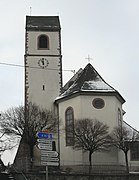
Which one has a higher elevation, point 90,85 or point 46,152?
point 90,85

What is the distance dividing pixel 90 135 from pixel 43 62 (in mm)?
14419

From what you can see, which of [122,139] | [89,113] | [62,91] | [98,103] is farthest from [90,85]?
[122,139]

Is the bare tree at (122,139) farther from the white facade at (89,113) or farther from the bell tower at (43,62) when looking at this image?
the bell tower at (43,62)

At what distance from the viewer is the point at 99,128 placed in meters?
38.3

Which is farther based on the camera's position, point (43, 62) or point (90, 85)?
point (43, 62)

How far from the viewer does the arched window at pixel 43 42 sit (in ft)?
159

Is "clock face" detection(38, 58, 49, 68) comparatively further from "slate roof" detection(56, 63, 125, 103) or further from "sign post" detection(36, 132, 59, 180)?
"sign post" detection(36, 132, 59, 180)

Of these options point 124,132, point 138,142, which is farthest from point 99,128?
point 138,142

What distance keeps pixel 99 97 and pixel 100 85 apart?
1.74 meters

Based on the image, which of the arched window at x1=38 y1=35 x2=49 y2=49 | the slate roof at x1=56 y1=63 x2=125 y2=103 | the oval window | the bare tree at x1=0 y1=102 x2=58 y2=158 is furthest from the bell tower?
the oval window

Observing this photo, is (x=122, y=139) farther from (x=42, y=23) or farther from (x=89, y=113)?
(x=42, y=23)

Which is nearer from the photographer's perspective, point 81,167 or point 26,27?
point 81,167

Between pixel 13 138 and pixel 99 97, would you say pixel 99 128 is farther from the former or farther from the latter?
pixel 13 138

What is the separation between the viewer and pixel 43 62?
4769cm
